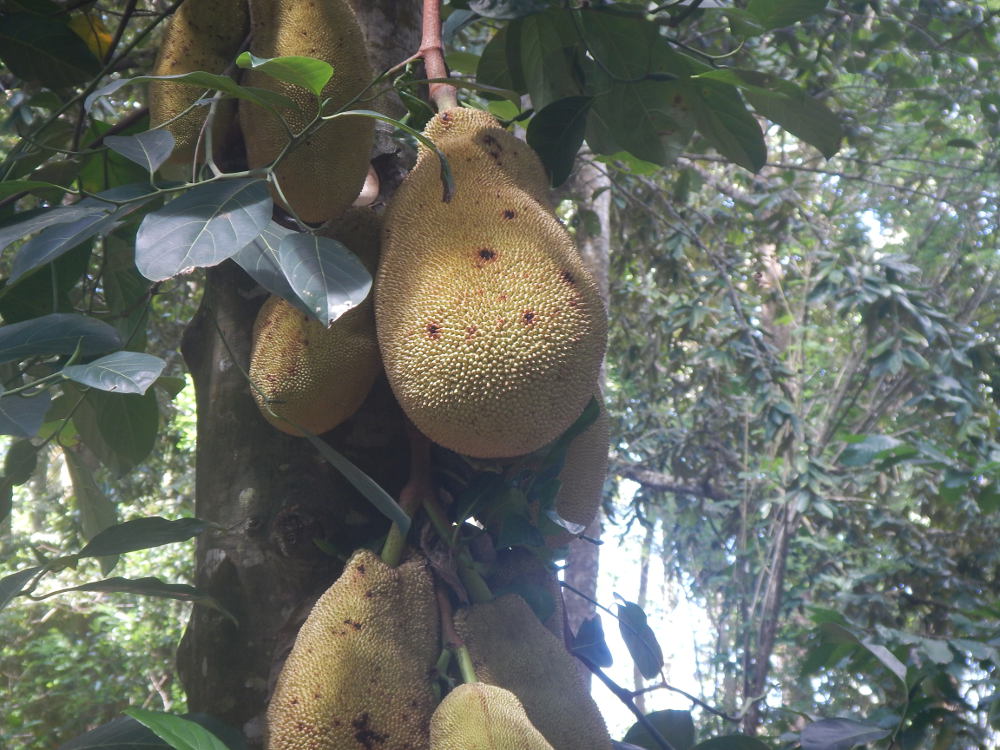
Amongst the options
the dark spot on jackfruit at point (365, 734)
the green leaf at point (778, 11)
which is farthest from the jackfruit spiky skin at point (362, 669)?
the green leaf at point (778, 11)

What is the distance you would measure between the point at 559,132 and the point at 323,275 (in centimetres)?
36

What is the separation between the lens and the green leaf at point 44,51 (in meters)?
1.01

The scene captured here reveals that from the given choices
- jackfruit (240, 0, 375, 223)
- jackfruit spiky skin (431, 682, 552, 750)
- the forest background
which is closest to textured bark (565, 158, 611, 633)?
the forest background

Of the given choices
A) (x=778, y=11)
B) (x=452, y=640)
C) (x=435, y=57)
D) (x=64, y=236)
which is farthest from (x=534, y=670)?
(x=778, y=11)

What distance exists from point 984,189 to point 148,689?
4.74 metres

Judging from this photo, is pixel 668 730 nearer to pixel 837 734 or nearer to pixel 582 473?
pixel 837 734

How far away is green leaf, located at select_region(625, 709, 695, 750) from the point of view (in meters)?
0.93

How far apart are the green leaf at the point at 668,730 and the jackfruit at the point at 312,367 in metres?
0.48

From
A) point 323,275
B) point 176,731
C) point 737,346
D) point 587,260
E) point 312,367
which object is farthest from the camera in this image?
point 737,346

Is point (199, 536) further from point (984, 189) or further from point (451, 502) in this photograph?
point (984, 189)

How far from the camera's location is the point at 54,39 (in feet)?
3.39

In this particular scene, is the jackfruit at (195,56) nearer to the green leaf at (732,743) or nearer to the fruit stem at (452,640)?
the fruit stem at (452,640)

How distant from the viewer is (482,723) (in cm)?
58

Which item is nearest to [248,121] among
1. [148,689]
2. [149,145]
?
[149,145]
